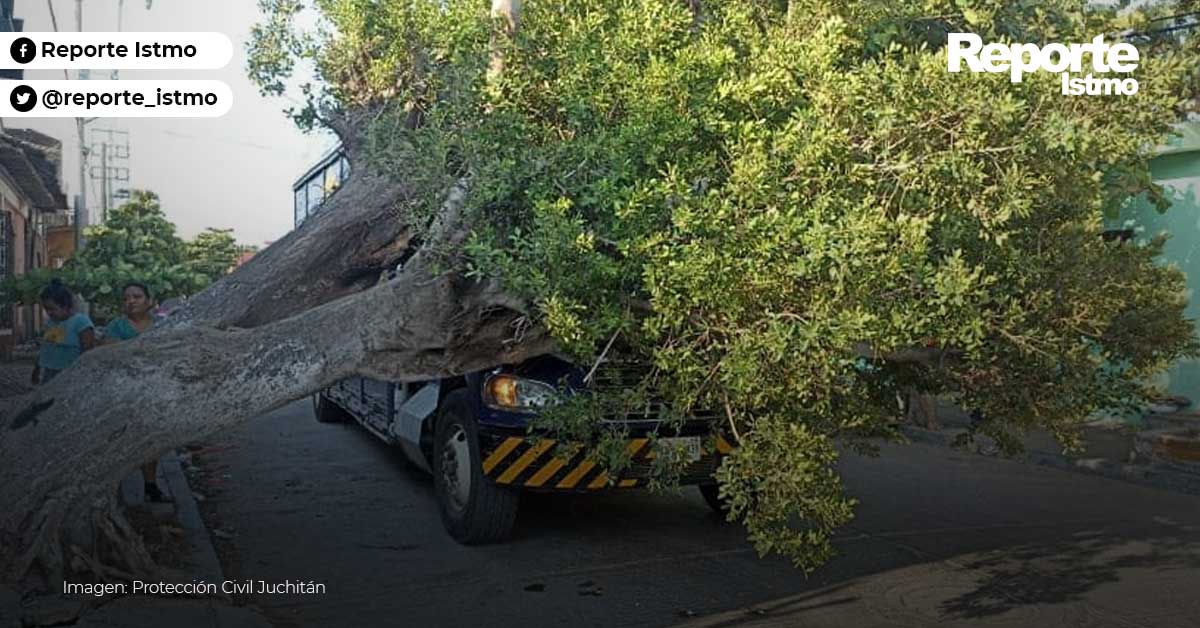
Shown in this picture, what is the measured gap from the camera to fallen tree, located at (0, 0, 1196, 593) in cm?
491

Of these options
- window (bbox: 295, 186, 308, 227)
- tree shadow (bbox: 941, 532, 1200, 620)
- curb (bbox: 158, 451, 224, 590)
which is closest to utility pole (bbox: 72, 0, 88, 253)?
window (bbox: 295, 186, 308, 227)

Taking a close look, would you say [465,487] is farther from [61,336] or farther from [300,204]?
[300,204]

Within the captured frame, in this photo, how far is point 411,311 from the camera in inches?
236

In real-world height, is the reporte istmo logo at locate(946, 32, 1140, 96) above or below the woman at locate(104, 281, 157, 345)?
above

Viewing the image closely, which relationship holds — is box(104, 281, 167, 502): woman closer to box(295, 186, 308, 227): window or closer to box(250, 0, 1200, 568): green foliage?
box(250, 0, 1200, 568): green foliage

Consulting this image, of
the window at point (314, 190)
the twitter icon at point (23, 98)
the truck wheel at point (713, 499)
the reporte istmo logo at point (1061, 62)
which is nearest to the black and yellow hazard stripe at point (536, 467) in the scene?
the truck wheel at point (713, 499)

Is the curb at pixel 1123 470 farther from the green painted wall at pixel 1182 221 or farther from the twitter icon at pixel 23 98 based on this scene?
the twitter icon at pixel 23 98

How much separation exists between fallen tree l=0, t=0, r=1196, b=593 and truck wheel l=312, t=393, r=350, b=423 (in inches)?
282

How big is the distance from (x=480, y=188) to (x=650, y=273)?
125 centimetres

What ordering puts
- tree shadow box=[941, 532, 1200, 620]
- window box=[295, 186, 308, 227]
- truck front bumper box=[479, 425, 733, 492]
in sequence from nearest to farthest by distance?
tree shadow box=[941, 532, 1200, 620], truck front bumper box=[479, 425, 733, 492], window box=[295, 186, 308, 227]

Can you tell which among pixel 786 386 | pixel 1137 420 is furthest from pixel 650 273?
pixel 1137 420

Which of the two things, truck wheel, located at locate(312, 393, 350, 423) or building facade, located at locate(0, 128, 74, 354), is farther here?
building facade, located at locate(0, 128, 74, 354)

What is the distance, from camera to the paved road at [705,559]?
5688 mm

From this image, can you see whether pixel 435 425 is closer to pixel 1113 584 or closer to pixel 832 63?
pixel 832 63
